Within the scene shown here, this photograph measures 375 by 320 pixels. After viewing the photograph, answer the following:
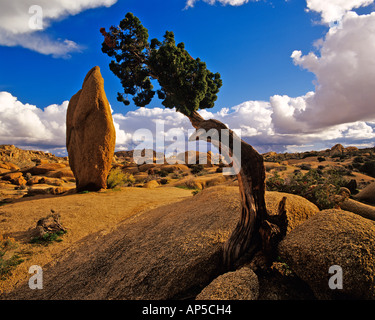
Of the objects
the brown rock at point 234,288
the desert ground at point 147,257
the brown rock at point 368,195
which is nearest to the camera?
the brown rock at point 234,288

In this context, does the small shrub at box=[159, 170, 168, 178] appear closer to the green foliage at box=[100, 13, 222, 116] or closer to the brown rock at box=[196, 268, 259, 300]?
the green foliage at box=[100, 13, 222, 116]

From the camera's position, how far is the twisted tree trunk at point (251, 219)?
3795 mm

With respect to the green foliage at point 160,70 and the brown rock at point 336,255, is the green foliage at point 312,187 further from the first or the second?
the green foliage at point 160,70

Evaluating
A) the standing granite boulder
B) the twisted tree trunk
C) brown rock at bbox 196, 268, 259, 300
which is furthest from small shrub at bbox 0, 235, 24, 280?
the standing granite boulder

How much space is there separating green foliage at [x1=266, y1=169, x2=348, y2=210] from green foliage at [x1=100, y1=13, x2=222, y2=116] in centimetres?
464

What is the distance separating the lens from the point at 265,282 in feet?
10.7

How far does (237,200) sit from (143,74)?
5119mm

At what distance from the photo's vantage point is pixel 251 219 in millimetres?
3979

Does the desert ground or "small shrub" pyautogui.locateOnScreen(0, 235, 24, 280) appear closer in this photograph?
the desert ground

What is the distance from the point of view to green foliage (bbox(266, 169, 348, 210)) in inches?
257

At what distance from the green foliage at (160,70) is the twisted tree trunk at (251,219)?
6.80ft

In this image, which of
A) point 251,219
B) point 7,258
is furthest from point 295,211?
point 7,258

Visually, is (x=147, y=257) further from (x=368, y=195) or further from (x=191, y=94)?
(x=368, y=195)

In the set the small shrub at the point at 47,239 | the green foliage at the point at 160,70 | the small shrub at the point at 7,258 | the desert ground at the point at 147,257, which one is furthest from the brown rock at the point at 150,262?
the green foliage at the point at 160,70
